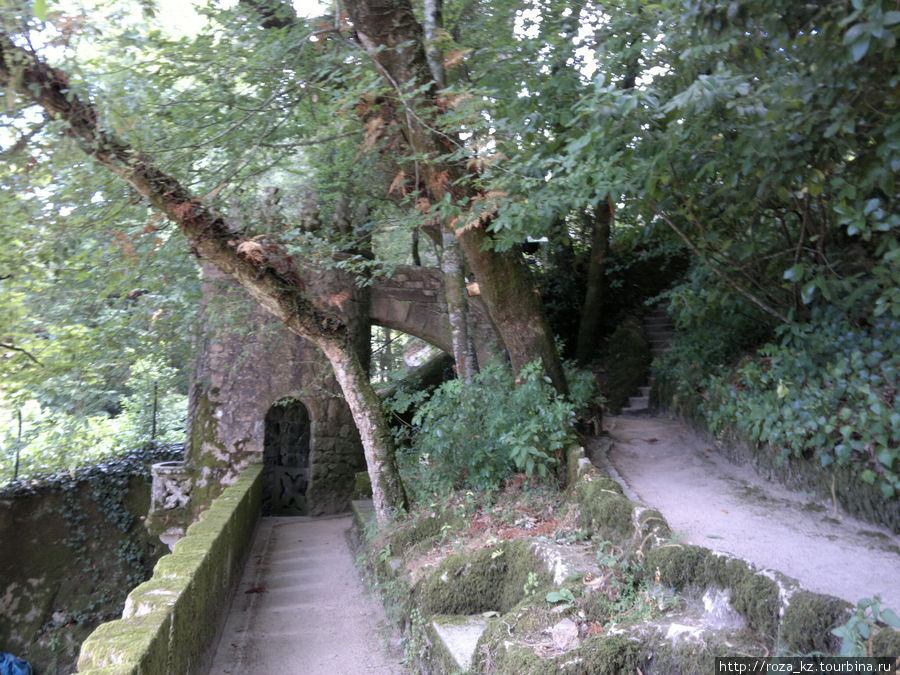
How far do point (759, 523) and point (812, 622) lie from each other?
2.48 meters

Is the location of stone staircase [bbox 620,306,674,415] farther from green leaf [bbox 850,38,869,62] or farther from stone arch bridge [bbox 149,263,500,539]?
green leaf [bbox 850,38,869,62]

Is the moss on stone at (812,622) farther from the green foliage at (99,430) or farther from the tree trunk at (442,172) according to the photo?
the green foliage at (99,430)

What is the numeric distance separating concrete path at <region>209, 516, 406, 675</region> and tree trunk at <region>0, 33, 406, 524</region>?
3.03 feet

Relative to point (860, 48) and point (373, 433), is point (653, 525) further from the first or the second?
point (373, 433)

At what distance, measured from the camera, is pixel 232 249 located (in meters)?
6.13

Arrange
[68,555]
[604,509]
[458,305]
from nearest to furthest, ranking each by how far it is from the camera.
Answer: [604,509]
[458,305]
[68,555]

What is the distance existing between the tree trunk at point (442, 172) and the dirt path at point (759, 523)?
139 cm

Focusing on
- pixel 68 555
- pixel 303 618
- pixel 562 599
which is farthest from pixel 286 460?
pixel 562 599

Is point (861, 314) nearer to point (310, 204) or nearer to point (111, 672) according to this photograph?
point (111, 672)

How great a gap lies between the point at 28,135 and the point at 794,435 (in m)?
6.45

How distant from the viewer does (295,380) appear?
33.4ft

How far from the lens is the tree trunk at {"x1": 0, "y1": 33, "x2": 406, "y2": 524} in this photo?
16.3 ft

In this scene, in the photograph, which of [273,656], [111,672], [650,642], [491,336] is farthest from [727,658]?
[491,336]

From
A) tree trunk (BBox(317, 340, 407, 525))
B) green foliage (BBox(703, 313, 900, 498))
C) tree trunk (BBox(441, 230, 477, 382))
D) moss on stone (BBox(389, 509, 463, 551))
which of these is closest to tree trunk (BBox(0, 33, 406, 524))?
tree trunk (BBox(317, 340, 407, 525))
